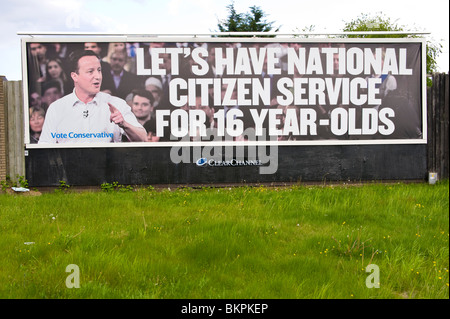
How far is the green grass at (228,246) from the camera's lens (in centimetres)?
357

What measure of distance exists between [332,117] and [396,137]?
1.82 meters

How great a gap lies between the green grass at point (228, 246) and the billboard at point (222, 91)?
2.15m

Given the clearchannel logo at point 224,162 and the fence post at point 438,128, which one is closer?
the clearchannel logo at point 224,162

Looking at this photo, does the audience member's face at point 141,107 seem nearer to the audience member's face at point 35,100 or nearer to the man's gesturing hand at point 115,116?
the man's gesturing hand at point 115,116

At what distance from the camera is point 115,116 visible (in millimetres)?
8781

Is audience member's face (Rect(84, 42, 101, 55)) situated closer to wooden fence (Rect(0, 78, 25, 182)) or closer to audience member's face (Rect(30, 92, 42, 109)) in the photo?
audience member's face (Rect(30, 92, 42, 109))

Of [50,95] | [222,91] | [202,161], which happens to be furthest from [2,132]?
[222,91]

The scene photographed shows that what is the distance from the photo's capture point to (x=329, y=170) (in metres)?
9.16

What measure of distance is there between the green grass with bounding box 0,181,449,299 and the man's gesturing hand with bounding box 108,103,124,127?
7.46 feet

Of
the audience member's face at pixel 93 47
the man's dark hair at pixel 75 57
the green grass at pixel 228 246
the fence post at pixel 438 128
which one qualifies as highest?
the audience member's face at pixel 93 47

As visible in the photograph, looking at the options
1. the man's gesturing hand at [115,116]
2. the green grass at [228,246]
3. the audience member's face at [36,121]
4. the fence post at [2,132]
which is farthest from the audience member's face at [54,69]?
the green grass at [228,246]

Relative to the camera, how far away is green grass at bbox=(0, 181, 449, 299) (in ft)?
11.7

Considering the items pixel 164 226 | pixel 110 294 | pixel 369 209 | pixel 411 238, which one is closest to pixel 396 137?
pixel 369 209

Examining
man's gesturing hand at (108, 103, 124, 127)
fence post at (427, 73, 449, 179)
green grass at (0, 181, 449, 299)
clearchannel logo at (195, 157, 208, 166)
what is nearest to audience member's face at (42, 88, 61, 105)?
man's gesturing hand at (108, 103, 124, 127)
